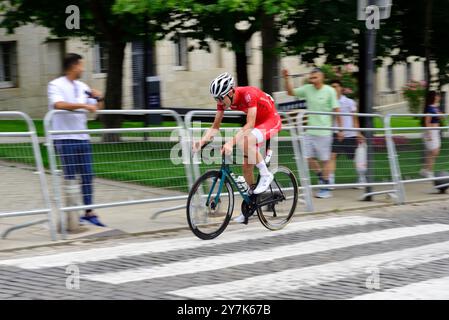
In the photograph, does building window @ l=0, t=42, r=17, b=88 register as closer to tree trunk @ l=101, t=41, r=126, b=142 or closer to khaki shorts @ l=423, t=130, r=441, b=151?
tree trunk @ l=101, t=41, r=126, b=142

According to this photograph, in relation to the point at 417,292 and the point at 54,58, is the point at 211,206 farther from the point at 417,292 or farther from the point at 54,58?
the point at 54,58

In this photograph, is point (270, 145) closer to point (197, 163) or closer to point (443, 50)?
point (197, 163)

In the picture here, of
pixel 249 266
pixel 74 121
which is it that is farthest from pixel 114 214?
pixel 249 266

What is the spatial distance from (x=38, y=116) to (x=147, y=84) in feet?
28.9

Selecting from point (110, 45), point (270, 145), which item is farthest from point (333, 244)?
point (110, 45)

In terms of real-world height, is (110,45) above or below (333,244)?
A: above

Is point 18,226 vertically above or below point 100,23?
below

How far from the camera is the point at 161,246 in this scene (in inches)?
359

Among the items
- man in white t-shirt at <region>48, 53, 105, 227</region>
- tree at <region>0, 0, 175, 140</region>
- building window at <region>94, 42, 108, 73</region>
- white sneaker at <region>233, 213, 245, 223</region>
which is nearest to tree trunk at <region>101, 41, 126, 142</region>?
tree at <region>0, 0, 175, 140</region>

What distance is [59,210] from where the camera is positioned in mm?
9531

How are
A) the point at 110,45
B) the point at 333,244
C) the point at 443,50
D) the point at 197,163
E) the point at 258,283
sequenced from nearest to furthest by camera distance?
the point at 258,283, the point at 333,244, the point at 197,163, the point at 110,45, the point at 443,50

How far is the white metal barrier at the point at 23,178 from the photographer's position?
30.7 ft

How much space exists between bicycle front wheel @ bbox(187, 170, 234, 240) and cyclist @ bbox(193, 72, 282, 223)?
37 cm

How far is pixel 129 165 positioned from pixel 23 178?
4.64 ft
